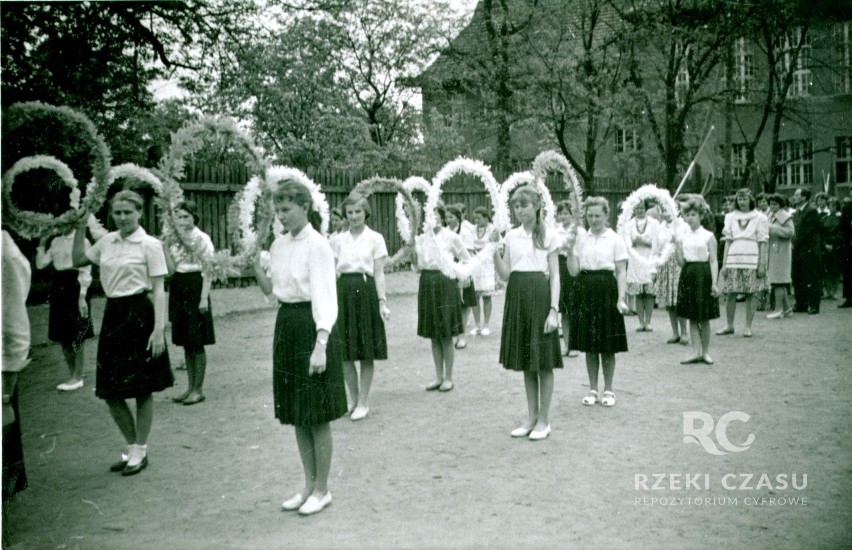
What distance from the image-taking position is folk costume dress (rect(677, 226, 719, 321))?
30.6 ft

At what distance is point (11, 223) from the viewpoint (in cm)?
465

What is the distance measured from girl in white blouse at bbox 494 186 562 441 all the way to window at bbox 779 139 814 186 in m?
15.8

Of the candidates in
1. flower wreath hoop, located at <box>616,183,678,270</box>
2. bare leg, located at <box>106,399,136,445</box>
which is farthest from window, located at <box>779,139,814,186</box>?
bare leg, located at <box>106,399,136,445</box>

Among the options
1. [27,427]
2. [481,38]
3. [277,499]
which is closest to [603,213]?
[277,499]

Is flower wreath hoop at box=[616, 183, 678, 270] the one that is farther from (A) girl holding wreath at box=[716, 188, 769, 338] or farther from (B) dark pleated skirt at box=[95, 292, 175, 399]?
(B) dark pleated skirt at box=[95, 292, 175, 399]

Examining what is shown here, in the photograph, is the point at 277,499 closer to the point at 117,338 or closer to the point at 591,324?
the point at 117,338

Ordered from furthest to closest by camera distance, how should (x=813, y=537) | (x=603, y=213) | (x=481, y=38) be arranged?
1. (x=481, y=38)
2. (x=603, y=213)
3. (x=813, y=537)

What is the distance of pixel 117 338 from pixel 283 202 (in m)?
1.95

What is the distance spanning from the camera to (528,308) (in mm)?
6316

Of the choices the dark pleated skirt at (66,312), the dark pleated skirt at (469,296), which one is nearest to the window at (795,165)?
the dark pleated skirt at (469,296)

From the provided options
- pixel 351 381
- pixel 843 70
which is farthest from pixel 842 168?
pixel 351 381

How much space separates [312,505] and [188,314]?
364cm

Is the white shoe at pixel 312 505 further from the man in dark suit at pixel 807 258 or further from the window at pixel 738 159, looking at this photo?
the window at pixel 738 159

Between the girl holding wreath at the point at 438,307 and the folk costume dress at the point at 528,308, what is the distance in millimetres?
1914
